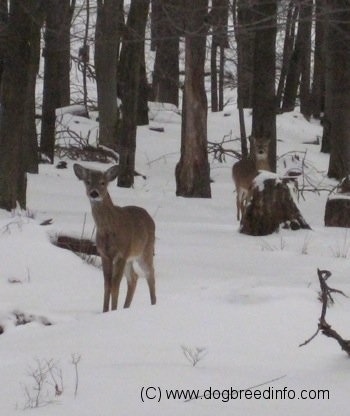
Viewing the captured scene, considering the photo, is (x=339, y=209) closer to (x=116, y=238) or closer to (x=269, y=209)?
(x=269, y=209)

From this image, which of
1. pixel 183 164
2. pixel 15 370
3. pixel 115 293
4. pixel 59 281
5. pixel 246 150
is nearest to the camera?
pixel 15 370

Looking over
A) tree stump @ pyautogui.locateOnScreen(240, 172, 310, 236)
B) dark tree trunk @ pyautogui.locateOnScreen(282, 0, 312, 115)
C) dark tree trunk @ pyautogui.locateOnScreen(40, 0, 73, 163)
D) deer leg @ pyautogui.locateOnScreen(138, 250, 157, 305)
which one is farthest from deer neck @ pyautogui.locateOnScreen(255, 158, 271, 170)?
dark tree trunk @ pyautogui.locateOnScreen(282, 0, 312, 115)

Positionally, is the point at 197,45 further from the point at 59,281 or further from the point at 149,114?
the point at 149,114

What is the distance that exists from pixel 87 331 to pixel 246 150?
50.9 feet

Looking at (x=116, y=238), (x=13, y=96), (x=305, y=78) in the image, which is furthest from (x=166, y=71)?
(x=116, y=238)

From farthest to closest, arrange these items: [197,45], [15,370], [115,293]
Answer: [197,45] → [115,293] → [15,370]

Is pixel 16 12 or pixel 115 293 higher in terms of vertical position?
pixel 16 12

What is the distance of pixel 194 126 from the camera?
16656 mm

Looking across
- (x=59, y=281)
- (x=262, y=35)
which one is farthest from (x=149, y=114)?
(x=59, y=281)

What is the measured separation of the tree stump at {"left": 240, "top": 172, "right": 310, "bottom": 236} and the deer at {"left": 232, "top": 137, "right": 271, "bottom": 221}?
2.39 metres

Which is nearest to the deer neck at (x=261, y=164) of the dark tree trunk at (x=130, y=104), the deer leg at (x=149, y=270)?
the dark tree trunk at (x=130, y=104)

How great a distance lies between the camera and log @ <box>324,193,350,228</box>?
45.1 ft

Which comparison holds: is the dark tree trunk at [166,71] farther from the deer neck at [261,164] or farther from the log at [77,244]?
the log at [77,244]

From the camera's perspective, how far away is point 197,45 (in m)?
16.0
